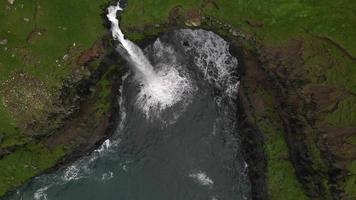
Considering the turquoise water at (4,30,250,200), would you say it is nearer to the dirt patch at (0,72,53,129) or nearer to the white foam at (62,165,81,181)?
the white foam at (62,165,81,181)

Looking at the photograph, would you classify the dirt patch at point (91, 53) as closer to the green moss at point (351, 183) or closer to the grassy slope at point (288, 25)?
the grassy slope at point (288, 25)

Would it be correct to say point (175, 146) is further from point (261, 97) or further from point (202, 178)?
point (261, 97)

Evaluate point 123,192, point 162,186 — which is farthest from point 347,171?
point 123,192

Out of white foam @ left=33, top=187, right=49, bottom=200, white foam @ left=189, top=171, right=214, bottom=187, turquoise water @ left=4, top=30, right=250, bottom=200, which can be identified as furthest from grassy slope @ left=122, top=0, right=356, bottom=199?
white foam @ left=33, top=187, right=49, bottom=200

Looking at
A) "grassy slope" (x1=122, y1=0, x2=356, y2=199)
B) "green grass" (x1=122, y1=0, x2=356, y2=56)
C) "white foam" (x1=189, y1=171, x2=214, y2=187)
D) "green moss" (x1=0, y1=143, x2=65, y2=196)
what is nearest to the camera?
"grassy slope" (x1=122, y1=0, x2=356, y2=199)

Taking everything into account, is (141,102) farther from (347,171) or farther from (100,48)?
(347,171)

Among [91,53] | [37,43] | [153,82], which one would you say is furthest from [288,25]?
[37,43]

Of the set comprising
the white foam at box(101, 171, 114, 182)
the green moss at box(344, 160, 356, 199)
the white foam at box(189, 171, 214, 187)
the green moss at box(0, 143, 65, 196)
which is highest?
the green moss at box(0, 143, 65, 196)
